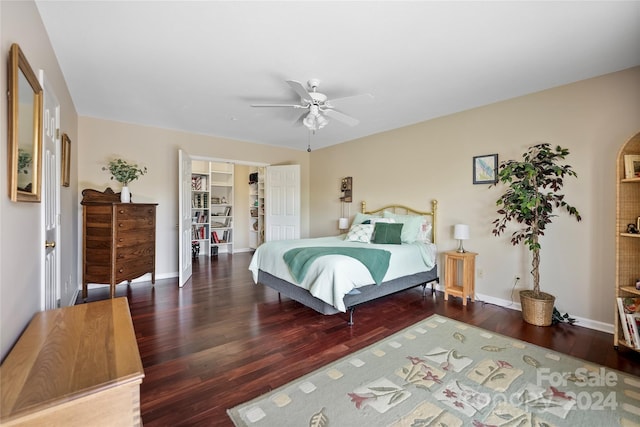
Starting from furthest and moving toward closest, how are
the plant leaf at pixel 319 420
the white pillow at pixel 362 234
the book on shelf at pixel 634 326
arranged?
the white pillow at pixel 362 234
the book on shelf at pixel 634 326
the plant leaf at pixel 319 420

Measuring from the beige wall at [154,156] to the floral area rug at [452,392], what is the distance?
150 inches

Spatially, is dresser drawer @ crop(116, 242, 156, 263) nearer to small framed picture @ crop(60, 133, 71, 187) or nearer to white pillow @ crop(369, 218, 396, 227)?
small framed picture @ crop(60, 133, 71, 187)

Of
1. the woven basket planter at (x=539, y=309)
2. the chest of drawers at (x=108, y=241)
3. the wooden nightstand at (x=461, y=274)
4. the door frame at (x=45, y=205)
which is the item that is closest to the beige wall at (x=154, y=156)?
the chest of drawers at (x=108, y=241)

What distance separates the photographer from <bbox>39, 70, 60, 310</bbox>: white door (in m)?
1.90

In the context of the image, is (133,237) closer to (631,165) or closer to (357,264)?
(357,264)

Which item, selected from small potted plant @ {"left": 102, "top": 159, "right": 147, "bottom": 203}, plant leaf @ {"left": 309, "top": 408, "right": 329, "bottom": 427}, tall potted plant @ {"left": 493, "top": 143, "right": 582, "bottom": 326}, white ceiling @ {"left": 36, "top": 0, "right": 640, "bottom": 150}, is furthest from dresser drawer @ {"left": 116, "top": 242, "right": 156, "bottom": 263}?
tall potted plant @ {"left": 493, "top": 143, "right": 582, "bottom": 326}

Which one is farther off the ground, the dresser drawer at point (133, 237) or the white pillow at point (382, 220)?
the white pillow at point (382, 220)

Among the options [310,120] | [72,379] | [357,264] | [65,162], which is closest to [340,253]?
[357,264]

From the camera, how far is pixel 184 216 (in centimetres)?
447

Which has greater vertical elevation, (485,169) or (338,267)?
(485,169)

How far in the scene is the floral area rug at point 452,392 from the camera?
163 cm

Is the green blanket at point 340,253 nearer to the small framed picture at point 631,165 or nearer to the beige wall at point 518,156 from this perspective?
the beige wall at point 518,156

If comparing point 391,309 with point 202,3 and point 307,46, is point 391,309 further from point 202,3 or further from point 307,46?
point 202,3

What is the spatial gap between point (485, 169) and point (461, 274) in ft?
4.79
